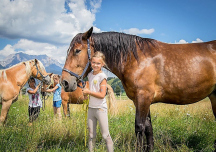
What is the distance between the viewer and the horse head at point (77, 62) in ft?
8.52

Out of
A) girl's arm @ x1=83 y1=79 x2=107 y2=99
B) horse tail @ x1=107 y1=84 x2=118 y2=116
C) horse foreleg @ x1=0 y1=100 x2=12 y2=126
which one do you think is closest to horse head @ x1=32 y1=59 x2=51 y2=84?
horse foreleg @ x1=0 y1=100 x2=12 y2=126

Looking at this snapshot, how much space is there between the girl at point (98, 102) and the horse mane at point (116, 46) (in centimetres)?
47

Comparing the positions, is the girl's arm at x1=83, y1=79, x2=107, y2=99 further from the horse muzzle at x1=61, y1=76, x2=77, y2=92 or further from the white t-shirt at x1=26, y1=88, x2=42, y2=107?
the white t-shirt at x1=26, y1=88, x2=42, y2=107

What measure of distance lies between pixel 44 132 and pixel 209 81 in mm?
3467

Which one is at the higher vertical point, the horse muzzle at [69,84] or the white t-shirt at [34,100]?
the horse muzzle at [69,84]

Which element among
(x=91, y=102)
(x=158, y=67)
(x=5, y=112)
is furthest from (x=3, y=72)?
(x=158, y=67)

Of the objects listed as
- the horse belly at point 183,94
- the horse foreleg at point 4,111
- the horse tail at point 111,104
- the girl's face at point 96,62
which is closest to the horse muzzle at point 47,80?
the horse foreleg at point 4,111

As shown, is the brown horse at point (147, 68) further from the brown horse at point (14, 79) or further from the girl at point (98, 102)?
the brown horse at point (14, 79)

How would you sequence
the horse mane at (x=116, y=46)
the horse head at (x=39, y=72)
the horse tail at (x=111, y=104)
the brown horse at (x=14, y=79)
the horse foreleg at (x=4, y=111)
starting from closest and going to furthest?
the horse mane at (x=116, y=46)
the horse foreleg at (x=4, y=111)
the brown horse at (x=14, y=79)
the horse head at (x=39, y=72)
the horse tail at (x=111, y=104)

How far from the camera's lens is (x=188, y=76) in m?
2.70

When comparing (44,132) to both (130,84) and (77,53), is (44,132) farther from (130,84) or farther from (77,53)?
(130,84)

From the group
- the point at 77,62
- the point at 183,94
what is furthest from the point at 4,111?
the point at 183,94

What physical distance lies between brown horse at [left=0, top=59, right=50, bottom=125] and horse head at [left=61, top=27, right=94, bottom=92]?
135 inches

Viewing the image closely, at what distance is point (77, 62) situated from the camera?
2.67 m
